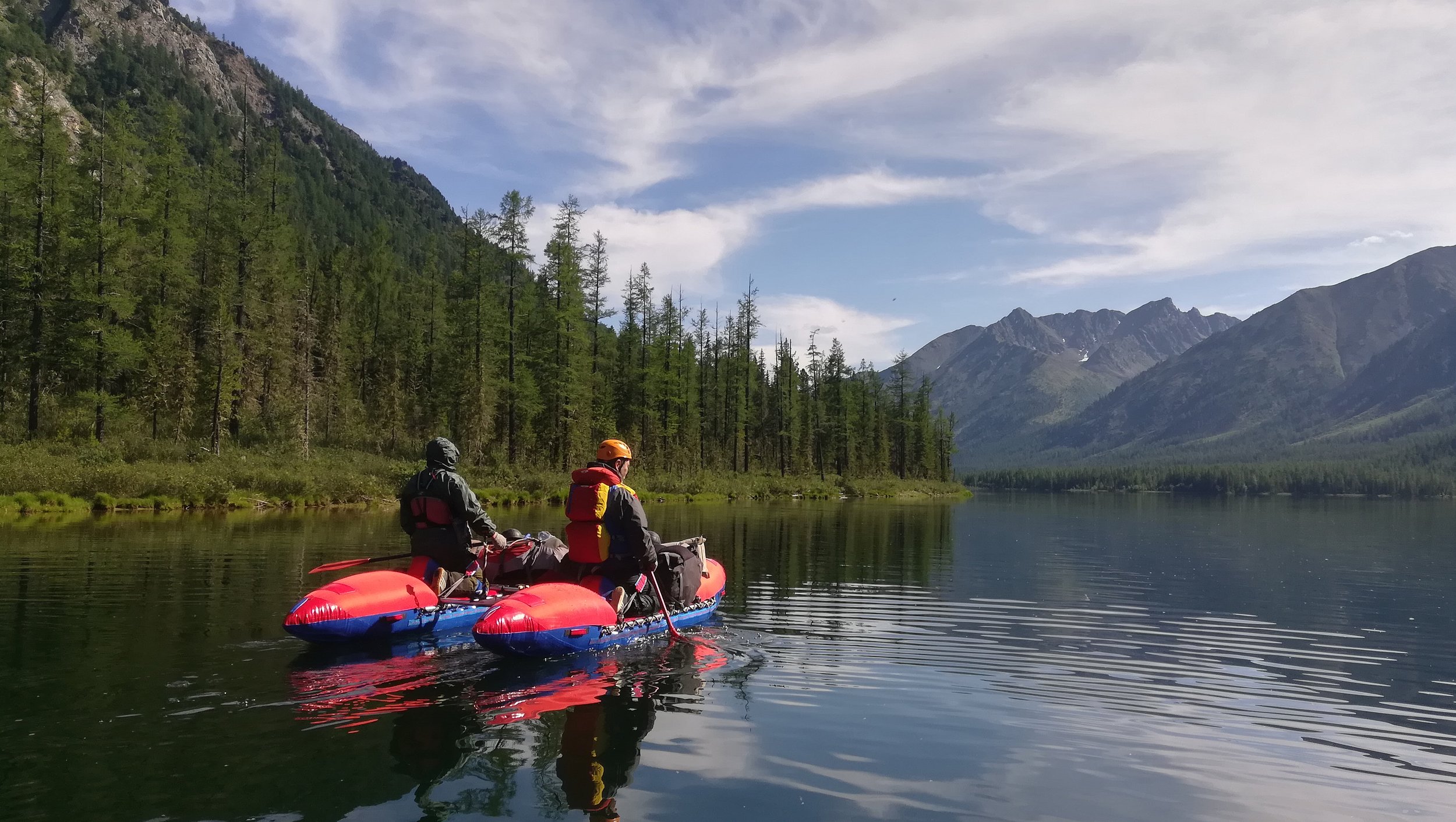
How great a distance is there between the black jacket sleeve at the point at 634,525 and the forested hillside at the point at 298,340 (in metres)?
27.5

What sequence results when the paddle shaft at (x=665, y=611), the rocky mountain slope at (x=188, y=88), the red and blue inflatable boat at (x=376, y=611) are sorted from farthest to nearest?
1. the rocky mountain slope at (x=188, y=88)
2. the paddle shaft at (x=665, y=611)
3. the red and blue inflatable boat at (x=376, y=611)

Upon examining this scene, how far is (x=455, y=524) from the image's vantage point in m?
12.8

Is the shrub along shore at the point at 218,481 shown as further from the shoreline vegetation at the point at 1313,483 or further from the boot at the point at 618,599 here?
the shoreline vegetation at the point at 1313,483

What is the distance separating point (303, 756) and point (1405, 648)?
16.9 meters

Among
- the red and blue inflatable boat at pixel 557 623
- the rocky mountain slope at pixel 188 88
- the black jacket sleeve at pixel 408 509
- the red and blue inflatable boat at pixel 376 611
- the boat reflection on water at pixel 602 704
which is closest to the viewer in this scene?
the boat reflection on water at pixel 602 704

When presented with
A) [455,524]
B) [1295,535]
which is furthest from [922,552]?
[1295,535]

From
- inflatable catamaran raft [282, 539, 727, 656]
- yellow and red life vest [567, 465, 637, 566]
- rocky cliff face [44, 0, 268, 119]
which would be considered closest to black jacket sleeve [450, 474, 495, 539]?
inflatable catamaran raft [282, 539, 727, 656]

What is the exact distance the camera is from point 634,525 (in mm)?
12172

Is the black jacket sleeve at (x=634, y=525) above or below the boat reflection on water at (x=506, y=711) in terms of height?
above

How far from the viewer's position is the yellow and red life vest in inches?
479

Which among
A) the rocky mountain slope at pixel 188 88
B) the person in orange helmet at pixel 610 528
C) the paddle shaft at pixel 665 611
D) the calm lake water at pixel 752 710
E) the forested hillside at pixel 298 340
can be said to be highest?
the rocky mountain slope at pixel 188 88

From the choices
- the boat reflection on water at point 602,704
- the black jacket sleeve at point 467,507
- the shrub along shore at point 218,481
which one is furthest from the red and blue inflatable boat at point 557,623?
the shrub along shore at point 218,481

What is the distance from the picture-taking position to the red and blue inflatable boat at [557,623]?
33.9ft

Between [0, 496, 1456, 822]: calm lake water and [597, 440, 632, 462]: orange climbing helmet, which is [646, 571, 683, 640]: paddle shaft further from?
[597, 440, 632, 462]: orange climbing helmet
